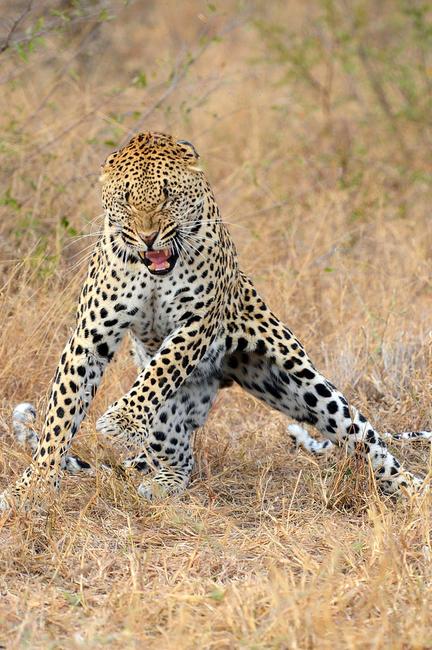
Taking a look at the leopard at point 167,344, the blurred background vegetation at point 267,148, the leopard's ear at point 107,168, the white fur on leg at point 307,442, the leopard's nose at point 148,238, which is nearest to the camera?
the leopard's nose at point 148,238

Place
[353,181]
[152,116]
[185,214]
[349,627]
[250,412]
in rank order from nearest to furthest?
1. [349,627]
2. [185,214]
3. [250,412]
4. [152,116]
5. [353,181]

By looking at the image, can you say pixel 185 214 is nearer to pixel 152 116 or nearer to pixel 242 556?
pixel 242 556

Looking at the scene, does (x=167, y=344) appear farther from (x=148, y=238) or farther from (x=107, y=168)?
(x=107, y=168)

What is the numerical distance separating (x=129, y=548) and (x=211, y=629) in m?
0.94

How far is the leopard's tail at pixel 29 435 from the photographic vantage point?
5836 millimetres

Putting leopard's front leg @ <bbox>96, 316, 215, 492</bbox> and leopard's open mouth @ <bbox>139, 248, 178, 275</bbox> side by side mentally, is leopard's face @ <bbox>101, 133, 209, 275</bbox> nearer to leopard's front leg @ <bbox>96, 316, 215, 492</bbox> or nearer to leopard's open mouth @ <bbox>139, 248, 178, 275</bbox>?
leopard's open mouth @ <bbox>139, 248, 178, 275</bbox>

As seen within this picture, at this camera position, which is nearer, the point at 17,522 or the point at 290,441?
the point at 17,522

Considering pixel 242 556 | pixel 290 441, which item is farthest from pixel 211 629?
pixel 290 441

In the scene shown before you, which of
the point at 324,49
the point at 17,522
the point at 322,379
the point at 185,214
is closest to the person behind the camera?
the point at 17,522

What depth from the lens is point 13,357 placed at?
657cm

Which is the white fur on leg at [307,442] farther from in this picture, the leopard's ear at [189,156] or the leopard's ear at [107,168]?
the leopard's ear at [107,168]

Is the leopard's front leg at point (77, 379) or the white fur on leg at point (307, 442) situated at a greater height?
the leopard's front leg at point (77, 379)

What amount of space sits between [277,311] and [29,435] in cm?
216

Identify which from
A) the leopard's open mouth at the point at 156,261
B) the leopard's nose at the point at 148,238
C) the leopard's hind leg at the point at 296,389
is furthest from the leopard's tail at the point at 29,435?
the leopard's nose at the point at 148,238
